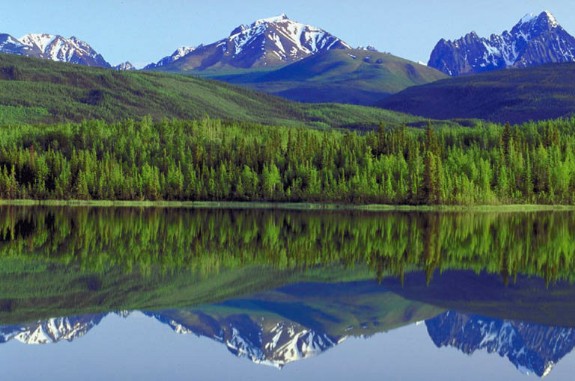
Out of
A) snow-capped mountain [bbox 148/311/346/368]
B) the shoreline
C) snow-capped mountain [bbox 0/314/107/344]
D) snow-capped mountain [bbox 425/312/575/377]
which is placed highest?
snow-capped mountain [bbox 425/312/575/377]

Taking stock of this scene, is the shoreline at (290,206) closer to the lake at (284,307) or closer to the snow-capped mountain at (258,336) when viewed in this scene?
the lake at (284,307)

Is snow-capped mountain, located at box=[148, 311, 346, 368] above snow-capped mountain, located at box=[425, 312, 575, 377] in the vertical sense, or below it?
below

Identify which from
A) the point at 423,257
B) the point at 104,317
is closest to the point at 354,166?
the point at 423,257

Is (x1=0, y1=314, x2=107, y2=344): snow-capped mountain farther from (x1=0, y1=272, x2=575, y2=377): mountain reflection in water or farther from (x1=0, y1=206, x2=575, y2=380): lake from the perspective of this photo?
(x1=0, y1=206, x2=575, y2=380): lake

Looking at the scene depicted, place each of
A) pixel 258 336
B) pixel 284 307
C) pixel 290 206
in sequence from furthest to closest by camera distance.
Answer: pixel 290 206 < pixel 284 307 < pixel 258 336

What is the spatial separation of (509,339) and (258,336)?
11.4 metres

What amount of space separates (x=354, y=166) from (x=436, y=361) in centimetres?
16088

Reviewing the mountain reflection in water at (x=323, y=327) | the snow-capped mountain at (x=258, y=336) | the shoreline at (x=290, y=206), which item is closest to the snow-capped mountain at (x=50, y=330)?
the mountain reflection in water at (x=323, y=327)

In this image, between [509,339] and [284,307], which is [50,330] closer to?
[284,307]

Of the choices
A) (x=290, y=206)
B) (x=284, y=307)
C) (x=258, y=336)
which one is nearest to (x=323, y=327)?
(x=258, y=336)

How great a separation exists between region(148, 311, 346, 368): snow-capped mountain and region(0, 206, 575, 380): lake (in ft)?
0.31

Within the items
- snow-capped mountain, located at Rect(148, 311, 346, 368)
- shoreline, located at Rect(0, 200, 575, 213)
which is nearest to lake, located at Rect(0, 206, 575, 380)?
snow-capped mountain, located at Rect(148, 311, 346, 368)

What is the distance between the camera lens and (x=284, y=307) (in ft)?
168

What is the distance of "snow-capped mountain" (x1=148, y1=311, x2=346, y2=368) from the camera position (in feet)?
129
